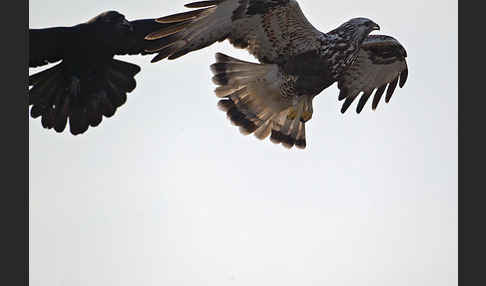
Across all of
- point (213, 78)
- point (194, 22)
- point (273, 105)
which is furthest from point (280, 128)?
point (194, 22)

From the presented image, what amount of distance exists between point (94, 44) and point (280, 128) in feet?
5.35

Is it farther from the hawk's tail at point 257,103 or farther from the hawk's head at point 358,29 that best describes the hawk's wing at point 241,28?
the hawk's tail at point 257,103

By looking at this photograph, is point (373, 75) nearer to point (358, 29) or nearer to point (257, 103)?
point (358, 29)

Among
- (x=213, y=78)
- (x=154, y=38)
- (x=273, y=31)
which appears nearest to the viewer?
(x=154, y=38)

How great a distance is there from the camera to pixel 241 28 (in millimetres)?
5418

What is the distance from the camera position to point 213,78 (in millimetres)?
5898

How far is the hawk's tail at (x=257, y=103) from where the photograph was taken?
5867mm

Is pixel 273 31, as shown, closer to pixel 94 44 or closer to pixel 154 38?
pixel 154 38

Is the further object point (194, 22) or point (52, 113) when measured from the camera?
point (52, 113)

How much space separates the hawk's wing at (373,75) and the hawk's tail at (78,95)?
1.51m

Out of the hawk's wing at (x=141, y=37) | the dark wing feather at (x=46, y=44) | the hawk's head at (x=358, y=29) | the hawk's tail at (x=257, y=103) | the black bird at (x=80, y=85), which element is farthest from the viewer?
the hawk's tail at (x=257, y=103)

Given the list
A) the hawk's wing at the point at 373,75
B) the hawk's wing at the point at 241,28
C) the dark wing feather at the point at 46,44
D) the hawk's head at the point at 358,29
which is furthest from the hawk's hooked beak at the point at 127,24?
the hawk's wing at the point at 373,75

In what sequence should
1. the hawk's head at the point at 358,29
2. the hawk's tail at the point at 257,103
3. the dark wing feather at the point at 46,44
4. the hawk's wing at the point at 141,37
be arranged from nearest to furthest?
the dark wing feather at the point at 46,44 < the hawk's wing at the point at 141,37 < the hawk's head at the point at 358,29 < the hawk's tail at the point at 257,103

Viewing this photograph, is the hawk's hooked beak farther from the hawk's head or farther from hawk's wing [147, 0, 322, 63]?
the hawk's head
